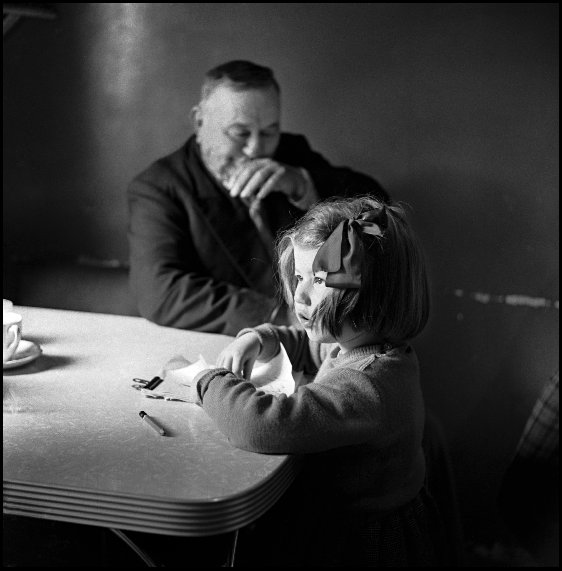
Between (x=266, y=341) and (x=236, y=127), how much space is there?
0.92 meters

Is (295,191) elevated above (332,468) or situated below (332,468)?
above

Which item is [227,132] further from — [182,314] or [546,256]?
[546,256]

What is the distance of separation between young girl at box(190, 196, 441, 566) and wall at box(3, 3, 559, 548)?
96cm

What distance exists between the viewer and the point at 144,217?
208cm

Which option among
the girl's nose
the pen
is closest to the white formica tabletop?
the pen

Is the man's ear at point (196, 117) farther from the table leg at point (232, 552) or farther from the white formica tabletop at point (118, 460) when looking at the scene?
the table leg at point (232, 552)

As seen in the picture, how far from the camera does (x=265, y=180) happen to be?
204 cm

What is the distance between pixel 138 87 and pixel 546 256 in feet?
4.09

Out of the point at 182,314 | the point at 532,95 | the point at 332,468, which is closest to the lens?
the point at 332,468

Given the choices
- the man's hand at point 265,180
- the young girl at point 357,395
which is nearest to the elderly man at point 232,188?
the man's hand at point 265,180

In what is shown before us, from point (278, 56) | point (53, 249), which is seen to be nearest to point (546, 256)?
point (278, 56)

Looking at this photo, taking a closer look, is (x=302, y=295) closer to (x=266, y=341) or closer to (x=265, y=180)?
(x=266, y=341)

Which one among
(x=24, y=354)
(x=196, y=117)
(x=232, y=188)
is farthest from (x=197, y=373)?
(x=196, y=117)

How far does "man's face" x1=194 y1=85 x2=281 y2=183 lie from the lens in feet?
6.72
